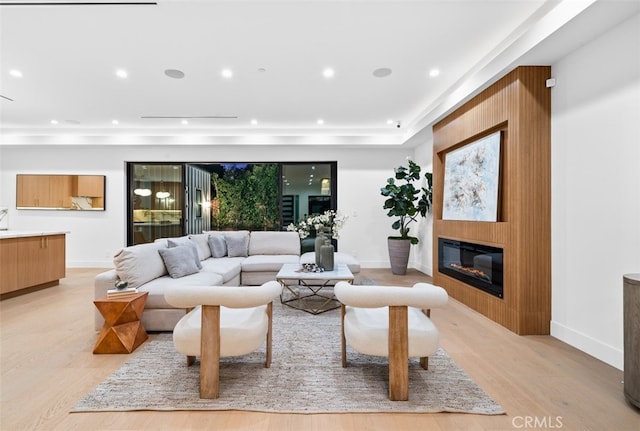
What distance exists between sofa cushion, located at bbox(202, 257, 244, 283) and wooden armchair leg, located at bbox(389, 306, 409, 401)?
248 centimetres

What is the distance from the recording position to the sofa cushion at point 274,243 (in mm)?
5188

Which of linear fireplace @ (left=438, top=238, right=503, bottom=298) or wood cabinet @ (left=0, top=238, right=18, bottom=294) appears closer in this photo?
linear fireplace @ (left=438, top=238, right=503, bottom=298)

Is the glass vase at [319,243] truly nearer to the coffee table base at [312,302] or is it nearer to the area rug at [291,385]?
the coffee table base at [312,302]

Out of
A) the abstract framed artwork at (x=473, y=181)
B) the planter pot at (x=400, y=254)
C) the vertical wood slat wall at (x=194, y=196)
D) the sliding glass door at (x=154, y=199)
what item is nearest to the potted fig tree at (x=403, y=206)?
the planter pot at (x=400, y=254)

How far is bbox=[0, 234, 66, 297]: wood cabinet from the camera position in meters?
3.99

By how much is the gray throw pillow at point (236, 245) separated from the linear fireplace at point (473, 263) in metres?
3.28

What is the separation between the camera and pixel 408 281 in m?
5.21

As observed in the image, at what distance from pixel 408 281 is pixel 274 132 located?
160 inches

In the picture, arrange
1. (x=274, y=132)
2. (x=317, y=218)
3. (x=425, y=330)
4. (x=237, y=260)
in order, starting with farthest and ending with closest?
(x=274, y=132)
(x=237, y=260)
(x=317, y=218)
(x=425, y=330)

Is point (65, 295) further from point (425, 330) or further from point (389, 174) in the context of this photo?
point (389, 174)

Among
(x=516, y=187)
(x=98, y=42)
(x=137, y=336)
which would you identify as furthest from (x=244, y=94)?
(x=516, y=187)

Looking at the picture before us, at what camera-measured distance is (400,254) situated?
5.73 m

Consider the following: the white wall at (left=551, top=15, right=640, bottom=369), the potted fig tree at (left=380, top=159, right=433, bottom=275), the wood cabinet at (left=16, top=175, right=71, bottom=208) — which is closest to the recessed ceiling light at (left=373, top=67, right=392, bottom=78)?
the white wall at (left=551, top=15, right=640, bottom=369)

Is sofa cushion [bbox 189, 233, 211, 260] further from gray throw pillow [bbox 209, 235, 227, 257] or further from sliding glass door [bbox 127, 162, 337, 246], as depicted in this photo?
sliding glass door [bbox 127, 162, 337, 246]
